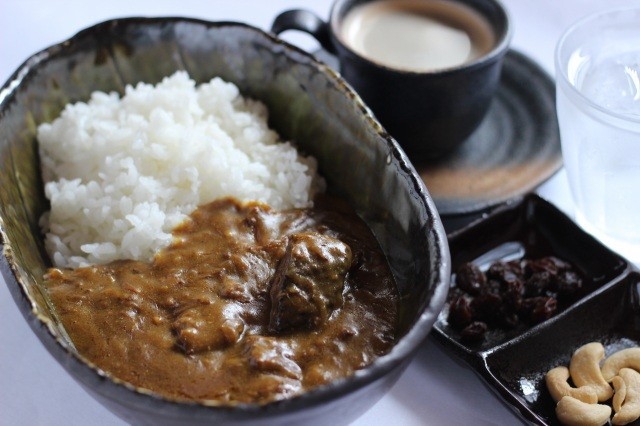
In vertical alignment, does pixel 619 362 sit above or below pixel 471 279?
below

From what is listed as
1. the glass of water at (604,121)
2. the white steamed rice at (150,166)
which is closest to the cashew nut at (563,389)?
the glass of water at (604,121)

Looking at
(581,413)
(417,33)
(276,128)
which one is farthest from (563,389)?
(417,33)

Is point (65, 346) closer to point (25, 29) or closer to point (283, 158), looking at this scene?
point (283, 158)

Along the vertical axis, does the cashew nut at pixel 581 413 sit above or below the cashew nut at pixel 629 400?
above

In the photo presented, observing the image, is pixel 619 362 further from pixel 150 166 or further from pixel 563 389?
pixel 150 166

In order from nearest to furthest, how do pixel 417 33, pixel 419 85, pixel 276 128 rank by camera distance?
pixel 419 85 → pixel 276 128 → pixel 417 33

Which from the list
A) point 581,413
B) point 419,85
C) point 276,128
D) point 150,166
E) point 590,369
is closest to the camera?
point 581,413

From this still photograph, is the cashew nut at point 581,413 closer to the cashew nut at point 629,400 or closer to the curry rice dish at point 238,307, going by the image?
the cashew nut at point 629,400
